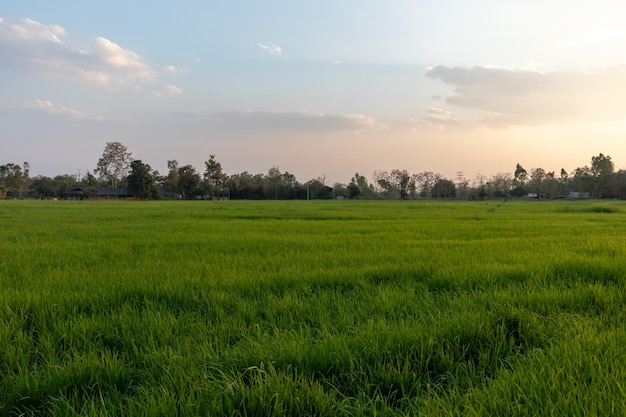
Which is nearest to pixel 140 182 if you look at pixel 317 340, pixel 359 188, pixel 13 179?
pixel 13 179

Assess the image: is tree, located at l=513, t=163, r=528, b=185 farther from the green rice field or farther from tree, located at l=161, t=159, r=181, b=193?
the green rice field

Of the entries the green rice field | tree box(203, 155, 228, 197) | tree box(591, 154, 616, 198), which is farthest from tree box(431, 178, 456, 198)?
the green rice field

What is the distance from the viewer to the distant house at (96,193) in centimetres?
6706

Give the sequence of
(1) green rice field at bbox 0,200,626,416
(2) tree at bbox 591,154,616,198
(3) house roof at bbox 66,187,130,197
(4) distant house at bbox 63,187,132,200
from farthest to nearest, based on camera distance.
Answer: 1. (2) tree at bbox 591,154,616,198
2. (3) house roof at bbox 66,187,130,197
3. (4) distant house at bbox 63,187,132,200
4. (1) green rice field at bbox 0,200,626,416

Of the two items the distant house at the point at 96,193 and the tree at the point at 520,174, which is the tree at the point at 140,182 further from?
the tree at the point at 520,174

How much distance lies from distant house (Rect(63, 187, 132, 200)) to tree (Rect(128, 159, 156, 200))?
2272mm

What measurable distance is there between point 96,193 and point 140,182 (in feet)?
26.7

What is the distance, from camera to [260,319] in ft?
9.07

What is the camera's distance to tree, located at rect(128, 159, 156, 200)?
68.5 m

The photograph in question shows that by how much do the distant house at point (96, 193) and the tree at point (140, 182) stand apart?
2.27 metres

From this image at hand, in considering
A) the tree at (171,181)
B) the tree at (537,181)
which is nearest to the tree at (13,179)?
the tree at (171,181)

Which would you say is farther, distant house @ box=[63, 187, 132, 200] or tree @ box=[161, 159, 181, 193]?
tree @ box=[161, 159, 181, 193]

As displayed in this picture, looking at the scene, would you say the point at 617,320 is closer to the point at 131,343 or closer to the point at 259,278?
the point at 259,278

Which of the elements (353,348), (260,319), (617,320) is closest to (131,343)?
(260,319)
